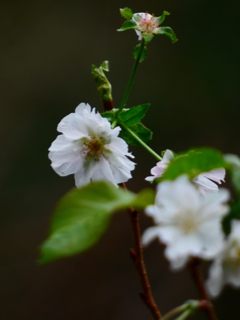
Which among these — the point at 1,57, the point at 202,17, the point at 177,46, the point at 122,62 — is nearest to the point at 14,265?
the point at 1,57

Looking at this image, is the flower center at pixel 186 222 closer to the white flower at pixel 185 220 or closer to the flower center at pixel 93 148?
the white flower at pixel 185 220

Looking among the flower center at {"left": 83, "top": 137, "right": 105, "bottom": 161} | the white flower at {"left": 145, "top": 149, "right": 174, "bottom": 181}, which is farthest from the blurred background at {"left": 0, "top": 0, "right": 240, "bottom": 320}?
the white flower at {"left": 145, "top": 149, "right": 174, "bottom": 181}

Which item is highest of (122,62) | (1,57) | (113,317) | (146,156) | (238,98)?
(1,57)

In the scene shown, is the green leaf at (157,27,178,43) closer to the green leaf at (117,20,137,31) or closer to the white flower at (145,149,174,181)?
the green leaf at (117,20,137,31)

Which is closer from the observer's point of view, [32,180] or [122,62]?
[32,180]

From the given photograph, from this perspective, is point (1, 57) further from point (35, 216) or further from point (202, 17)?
point (202, 17)

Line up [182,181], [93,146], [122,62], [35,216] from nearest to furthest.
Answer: [182,181]
[93,146]
[35,216]
[122,62]

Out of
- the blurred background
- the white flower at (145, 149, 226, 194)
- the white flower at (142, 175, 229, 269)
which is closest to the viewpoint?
the white flower at (142, 175, 229, 269)
